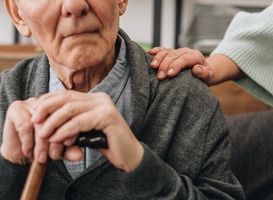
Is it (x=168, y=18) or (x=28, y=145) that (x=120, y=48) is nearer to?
(x=28, y=145)

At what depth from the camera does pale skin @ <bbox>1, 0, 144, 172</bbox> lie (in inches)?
29.0

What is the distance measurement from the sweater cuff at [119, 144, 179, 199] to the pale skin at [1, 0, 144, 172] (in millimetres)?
12

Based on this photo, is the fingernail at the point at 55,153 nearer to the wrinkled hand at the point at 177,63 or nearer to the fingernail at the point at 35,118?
the fingernail at the point at 35,118

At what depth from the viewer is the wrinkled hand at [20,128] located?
2.52ft

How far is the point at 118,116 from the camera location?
759 millimetres

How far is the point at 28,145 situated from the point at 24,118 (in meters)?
0.05

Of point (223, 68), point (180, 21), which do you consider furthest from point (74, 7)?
point (180, 21)

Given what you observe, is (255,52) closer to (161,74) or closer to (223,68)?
(223,68)

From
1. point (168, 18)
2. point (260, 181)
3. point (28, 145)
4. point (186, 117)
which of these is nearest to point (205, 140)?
point (186, 117)

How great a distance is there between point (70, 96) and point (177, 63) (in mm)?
350

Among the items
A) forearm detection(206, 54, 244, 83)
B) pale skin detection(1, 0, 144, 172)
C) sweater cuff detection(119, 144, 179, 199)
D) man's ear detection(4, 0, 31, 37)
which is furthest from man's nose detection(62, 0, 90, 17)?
forearm detection(206, 54, 244, 83)

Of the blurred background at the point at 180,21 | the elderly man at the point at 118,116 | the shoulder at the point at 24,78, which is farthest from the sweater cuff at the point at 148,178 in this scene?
the blurred background at the point at 180,21

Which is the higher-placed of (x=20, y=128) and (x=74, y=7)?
(x=74, y=7)

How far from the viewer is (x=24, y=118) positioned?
2.52 ft
